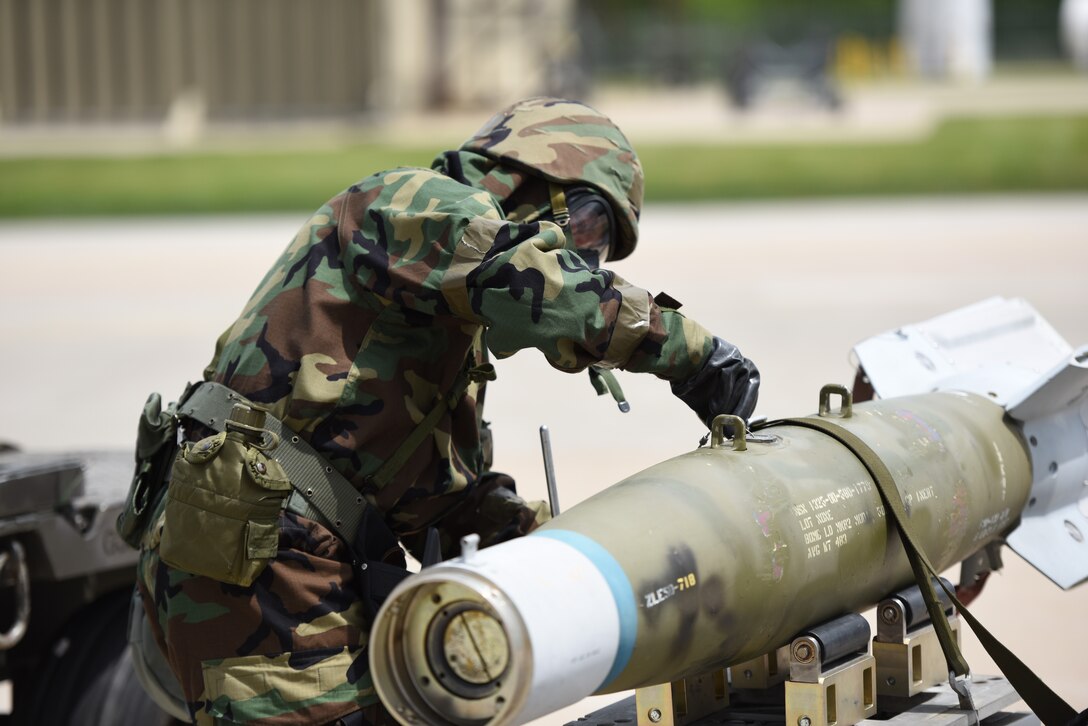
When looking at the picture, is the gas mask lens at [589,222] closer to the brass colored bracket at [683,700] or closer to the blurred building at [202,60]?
the brass colored bracket at [683,700]

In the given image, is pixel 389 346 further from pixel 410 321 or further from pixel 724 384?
pixel 724 384

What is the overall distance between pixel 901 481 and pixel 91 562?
214cm

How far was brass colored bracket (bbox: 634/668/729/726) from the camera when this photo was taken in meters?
3.24

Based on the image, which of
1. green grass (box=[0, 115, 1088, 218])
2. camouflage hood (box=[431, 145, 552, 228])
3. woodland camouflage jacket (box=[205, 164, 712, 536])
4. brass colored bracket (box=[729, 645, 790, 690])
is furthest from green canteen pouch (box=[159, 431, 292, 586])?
green grass (box=[0, 115, 1088, 218])

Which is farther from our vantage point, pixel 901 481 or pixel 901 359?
pixel 901 359

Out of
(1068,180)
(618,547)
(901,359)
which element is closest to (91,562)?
(618,547)

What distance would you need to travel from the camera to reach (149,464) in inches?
139

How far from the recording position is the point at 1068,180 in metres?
19.0

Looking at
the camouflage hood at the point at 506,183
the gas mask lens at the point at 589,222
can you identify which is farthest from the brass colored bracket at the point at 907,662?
the camouflage hood at the point at 506,183

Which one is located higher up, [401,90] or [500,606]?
[500,606]

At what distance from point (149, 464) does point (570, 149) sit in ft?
3.71

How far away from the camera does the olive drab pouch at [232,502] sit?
3.10 meters

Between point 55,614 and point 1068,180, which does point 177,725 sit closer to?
point 55,614

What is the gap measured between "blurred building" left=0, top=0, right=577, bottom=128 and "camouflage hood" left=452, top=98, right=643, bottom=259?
81.1 feet
